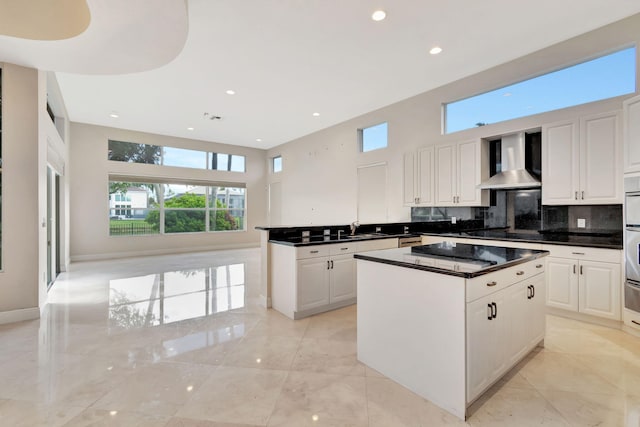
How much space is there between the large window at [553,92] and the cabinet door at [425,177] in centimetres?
56

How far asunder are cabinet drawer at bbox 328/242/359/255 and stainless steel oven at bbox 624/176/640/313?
2.77 m

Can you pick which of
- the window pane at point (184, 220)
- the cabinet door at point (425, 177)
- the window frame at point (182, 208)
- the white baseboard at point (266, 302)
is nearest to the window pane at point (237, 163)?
the window frame at point (182, 208)

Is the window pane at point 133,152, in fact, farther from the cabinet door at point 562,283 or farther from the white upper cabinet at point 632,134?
the white upper cabinet at point 632,134

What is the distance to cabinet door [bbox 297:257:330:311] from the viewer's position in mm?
3414

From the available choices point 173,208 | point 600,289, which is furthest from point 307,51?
point 173,208

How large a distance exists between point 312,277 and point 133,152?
7.17 metres

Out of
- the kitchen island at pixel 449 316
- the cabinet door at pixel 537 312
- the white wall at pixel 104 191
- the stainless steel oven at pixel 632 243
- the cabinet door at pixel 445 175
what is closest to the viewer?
the kitchen island at pixel 449 316

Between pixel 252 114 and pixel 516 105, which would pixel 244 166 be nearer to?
pixel 252 114

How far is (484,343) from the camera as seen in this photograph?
74.0 inches

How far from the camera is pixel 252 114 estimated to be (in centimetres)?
659

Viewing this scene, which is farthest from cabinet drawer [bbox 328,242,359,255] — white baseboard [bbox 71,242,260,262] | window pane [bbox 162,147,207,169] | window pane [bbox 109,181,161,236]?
window pane [bbox 162,147,207,169]

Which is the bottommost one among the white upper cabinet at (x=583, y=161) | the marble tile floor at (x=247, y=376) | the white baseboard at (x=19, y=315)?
the marble tile floor at (x=247, y=376)

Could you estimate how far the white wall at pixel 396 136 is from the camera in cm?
359

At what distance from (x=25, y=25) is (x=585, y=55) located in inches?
247
